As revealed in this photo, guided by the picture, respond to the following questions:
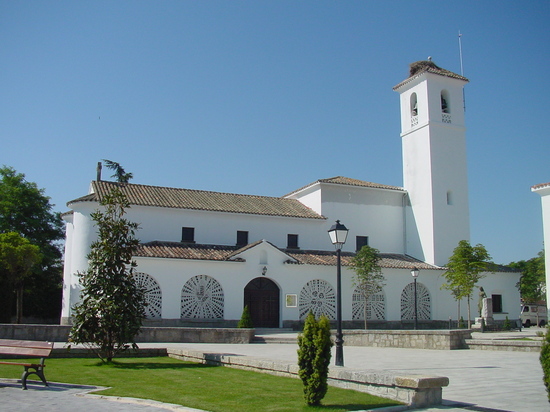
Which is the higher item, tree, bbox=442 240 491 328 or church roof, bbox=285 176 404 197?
church roof, bbox=285 176 404 197

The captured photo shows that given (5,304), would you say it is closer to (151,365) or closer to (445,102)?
(151,365)

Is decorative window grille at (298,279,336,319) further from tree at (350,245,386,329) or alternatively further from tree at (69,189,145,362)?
tree at (69,189,145,362)

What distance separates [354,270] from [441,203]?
8210mm

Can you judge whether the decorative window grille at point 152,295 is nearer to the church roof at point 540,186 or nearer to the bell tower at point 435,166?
the bell tower at point 435,166

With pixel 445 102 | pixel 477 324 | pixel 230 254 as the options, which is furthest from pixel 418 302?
pixel 445 102

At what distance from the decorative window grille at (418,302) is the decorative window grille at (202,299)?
11.5 m

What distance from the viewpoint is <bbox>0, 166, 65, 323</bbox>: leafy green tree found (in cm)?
3706

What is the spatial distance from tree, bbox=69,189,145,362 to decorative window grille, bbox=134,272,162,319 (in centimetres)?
1200

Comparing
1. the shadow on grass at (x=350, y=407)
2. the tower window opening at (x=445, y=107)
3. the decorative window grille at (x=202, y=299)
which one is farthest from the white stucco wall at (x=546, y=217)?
the shadow on grass at (x=350, y=407)

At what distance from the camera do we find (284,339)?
22188 mm

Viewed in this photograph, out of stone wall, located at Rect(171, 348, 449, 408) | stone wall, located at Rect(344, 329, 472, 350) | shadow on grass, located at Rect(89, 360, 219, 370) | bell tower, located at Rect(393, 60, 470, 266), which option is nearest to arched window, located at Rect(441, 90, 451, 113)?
bell tower, located at Rect(393, 60, 470, 266)

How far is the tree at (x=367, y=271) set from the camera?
29.4 m

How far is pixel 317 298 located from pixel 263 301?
321 centimetres

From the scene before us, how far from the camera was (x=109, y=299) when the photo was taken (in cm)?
1389
